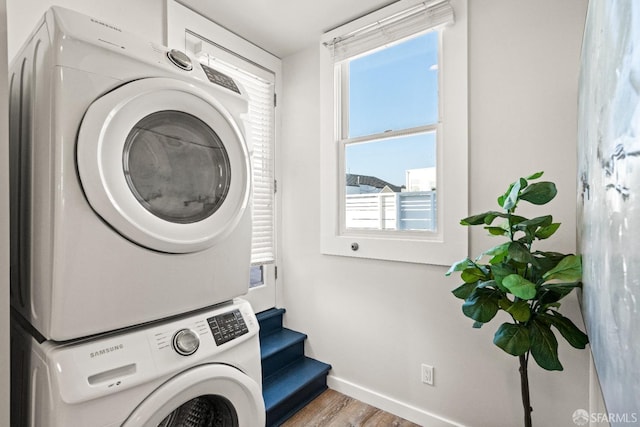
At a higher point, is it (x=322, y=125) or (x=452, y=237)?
(x=322, y=125)

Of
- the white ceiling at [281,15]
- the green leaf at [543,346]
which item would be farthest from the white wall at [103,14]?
the green leaf at [543,346]

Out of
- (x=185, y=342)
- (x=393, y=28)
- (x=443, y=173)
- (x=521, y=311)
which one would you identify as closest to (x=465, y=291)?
(x=521, y=311)

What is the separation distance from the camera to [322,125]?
7.30 feet

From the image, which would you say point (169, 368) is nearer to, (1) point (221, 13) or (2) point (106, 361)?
(2) point (106, 361)

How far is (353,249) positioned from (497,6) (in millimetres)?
1541

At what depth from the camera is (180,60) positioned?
45.4 inches

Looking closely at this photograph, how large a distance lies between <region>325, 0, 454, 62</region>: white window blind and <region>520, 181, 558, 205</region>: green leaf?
1114 mm

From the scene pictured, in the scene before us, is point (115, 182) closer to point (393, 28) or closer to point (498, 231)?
point (498, 231)

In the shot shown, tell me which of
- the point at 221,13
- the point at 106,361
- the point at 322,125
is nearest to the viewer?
the point at 106,361

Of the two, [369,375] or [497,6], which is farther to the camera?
[369,375]

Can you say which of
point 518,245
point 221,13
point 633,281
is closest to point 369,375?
point 518,245

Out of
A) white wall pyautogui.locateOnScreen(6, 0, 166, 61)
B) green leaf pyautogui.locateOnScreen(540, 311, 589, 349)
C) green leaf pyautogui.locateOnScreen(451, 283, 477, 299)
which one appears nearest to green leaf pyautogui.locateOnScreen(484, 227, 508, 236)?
green leaf pyautogui.locateOnScreen(451, 283, 477, 299)

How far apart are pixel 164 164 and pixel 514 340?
4.53 ft

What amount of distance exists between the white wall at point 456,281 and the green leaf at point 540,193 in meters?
0.44
